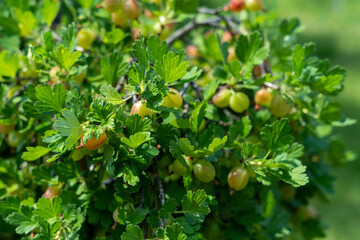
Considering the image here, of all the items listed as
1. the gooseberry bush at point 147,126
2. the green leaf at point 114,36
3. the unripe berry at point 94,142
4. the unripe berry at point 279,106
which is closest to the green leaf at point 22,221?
the gooseberry bush at point 147,126

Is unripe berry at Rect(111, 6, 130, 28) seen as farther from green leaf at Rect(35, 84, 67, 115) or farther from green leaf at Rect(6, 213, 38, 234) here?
green leaf at Rect(6, 213, 38, 234)

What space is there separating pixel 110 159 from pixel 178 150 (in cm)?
10

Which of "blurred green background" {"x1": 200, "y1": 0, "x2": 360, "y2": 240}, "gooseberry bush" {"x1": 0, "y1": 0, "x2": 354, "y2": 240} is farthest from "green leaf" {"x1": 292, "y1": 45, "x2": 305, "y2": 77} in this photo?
"blurred green background" {"x1": 200, "y1": 0, "x2": 360, "y2": 240}

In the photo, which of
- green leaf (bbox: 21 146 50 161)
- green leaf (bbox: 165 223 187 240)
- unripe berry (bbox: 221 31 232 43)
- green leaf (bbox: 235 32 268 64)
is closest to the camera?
green leaf (bbox: 165 223 187 240)

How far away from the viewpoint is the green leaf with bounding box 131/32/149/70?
1.80ft

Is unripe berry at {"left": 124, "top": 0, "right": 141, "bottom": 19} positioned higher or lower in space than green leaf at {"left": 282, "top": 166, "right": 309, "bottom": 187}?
higher

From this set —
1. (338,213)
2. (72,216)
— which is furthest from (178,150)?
(338,213)

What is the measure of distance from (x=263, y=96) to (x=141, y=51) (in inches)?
Result: 12.6

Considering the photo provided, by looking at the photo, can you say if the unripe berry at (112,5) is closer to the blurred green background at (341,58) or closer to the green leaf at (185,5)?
the green leaf at (185,5)

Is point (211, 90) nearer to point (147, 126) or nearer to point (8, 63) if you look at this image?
point (147, 126)

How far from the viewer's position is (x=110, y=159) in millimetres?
567

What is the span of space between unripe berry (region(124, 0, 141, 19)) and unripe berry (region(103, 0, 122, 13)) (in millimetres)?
23

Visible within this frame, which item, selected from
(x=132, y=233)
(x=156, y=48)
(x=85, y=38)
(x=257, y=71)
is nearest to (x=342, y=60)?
(x=257, y=71)

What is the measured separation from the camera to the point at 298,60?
2.20 ft
